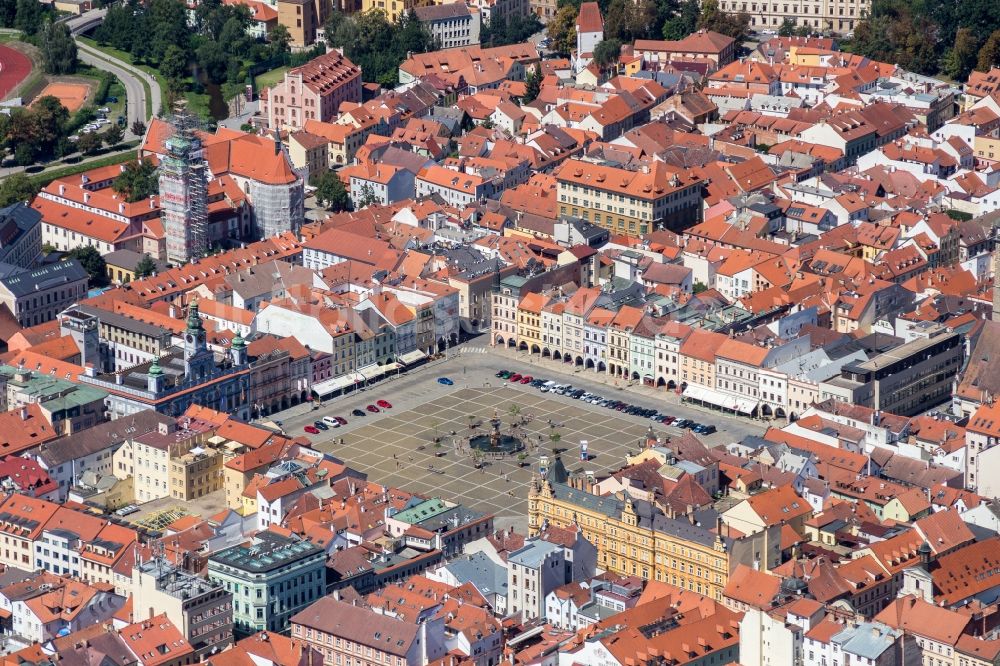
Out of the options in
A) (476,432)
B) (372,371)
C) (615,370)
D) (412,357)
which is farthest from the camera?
(412,357)

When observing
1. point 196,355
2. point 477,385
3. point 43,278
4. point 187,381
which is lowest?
point 477,385

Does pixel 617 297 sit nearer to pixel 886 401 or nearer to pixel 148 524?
pixel 886 401

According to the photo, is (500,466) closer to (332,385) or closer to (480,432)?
(480,432)

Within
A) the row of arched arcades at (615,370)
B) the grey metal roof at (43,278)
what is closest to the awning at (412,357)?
the row of arched arcades at (615,370)

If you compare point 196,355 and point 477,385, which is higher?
point 196,355

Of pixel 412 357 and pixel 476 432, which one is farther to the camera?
pixel 412 357

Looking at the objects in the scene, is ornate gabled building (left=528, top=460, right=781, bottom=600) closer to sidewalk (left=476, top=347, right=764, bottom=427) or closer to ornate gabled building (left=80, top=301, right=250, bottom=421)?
sidewalk (left=476, top=347, right=764, bottom=427)

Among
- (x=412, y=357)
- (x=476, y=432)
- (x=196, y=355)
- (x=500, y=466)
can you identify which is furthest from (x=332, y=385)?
(x=500, y=466)

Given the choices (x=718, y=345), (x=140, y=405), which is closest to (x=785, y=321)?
(x=718, y=345)
